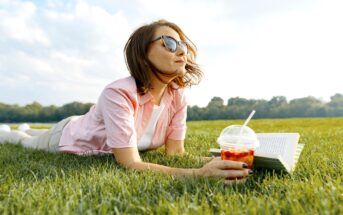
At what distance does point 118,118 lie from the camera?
10.7ft

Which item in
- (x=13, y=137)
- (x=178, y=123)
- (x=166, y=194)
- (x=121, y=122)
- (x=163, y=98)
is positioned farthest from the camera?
(x=13, y=137)

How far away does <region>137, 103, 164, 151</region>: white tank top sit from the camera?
3.79 meters

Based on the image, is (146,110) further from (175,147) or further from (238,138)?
(238,138)

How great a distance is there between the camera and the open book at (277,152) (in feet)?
8.52

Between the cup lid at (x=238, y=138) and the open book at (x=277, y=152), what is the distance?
15 cm

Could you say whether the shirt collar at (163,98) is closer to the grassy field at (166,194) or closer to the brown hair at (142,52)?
the brown hair at (142,52)

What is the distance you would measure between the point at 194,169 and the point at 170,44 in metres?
1.18

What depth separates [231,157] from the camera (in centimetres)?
258

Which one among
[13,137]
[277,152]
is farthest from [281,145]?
[13,137]

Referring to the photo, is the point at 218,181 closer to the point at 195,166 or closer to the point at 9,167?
the point at 195,166

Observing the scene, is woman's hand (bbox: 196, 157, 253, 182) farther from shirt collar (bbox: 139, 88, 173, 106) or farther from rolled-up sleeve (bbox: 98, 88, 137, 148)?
shirt collar (bbox: 139, 88, 173, 106)

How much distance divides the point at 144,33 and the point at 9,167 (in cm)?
158

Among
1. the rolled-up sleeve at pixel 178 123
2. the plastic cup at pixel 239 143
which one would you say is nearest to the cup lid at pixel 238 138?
the plastic cup at pixel 239 143

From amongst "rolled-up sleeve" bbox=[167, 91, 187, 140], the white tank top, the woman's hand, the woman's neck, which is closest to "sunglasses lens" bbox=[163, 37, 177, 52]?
the woman's neck
